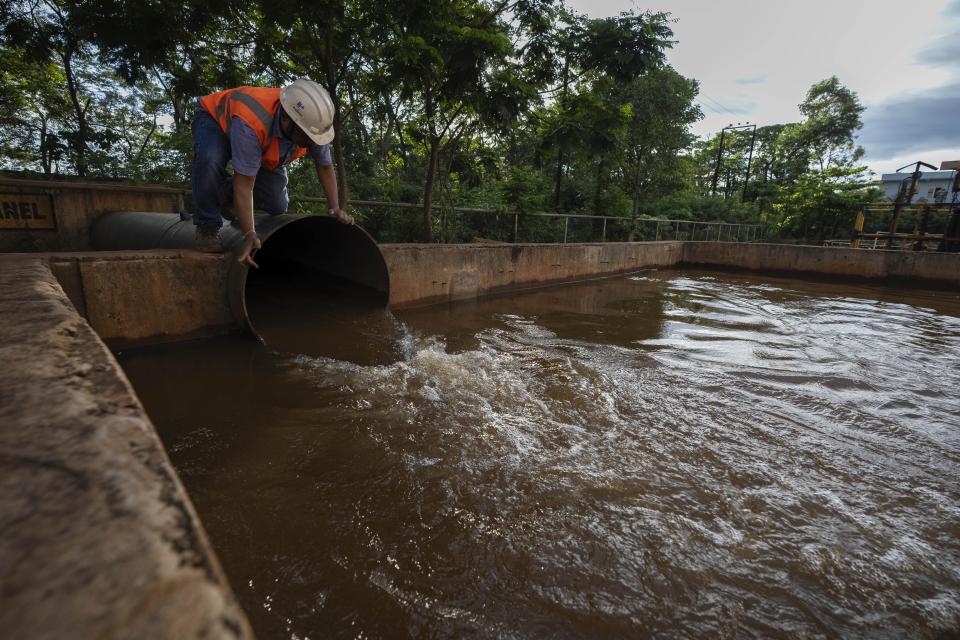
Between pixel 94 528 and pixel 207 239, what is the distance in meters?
3.64

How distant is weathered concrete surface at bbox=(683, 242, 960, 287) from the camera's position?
947 cm

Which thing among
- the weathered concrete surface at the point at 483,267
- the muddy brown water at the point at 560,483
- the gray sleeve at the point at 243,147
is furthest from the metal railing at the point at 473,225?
the muddy brown water at the point at 560,483

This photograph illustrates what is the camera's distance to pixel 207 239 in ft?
12.0

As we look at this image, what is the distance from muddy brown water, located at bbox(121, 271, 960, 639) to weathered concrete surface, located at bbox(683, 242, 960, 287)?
24.9 ft

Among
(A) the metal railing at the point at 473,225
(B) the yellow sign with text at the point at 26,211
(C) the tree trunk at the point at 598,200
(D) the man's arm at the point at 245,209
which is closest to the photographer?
(D) the man's arm at the point at 245,209

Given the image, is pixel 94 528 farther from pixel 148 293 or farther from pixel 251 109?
pixel 148 293

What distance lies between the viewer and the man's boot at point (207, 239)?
366 centimetres

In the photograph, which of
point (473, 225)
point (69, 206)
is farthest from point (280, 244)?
point (473, 225)

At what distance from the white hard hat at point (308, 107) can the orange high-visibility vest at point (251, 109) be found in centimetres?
11

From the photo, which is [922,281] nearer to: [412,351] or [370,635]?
[412,351]

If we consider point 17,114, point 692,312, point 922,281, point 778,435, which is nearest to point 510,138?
point 692,312

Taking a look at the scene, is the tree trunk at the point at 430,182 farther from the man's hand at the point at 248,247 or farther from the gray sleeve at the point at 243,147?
the man's hand at the point at 248,247

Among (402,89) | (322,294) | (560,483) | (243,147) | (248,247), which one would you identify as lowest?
(560,483)

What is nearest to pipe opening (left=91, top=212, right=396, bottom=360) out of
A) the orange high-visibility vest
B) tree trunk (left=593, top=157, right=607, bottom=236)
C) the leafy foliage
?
the orange high-visibility vest
